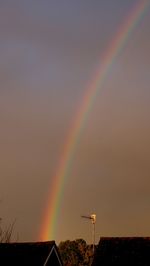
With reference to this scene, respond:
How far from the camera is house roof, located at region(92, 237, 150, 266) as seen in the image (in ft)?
123

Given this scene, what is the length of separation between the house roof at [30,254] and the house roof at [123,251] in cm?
375

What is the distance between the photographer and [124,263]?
3772cm

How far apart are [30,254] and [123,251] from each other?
6990mm

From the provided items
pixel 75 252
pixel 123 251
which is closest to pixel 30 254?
pixel 123 251

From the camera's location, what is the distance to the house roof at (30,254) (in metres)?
40.4

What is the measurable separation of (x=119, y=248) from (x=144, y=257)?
239 centimetres

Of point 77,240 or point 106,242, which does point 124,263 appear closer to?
point 106,242

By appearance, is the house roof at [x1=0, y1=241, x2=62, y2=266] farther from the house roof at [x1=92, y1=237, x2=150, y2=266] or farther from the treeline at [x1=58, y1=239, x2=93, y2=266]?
the treeline at [x1=58, y1=239, x2=93, y2=266]

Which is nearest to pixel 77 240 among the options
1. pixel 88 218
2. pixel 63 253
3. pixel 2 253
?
pixel 63 253

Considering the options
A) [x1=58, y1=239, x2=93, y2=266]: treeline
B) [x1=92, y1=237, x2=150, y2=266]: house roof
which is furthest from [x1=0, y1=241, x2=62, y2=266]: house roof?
[x1=58, y1=239, x2=93, y2=266]: treeline

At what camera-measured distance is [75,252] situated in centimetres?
10300

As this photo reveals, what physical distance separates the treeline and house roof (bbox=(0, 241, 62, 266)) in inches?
2212

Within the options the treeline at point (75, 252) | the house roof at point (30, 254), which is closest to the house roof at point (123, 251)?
the house roof at point (30, 254)

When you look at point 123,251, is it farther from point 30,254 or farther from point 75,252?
point 75,252
